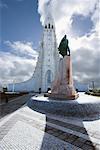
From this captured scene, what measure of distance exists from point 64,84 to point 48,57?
125 ft

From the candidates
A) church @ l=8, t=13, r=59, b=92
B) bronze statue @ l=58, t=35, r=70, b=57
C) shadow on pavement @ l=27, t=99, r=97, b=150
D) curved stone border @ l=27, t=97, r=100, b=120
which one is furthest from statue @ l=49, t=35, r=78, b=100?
church @ l=8, t=13, r=59, b=92

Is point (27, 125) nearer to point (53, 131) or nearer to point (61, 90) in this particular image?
point (53, 131)

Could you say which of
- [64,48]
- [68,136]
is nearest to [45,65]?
[64,48]

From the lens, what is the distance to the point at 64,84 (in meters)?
9.70

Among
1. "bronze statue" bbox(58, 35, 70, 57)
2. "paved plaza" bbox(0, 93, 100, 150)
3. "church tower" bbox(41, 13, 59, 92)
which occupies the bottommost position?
"paved plaza" bbox(0, 93, 100, 150)

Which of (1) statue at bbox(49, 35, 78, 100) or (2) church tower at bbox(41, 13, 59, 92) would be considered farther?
(2) church tower at bbox(41, 13, 59, 92)

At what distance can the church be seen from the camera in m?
47.1

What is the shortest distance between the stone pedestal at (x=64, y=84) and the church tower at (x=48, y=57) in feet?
118

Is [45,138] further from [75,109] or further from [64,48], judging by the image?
[64,48]

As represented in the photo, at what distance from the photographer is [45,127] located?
5.31 m

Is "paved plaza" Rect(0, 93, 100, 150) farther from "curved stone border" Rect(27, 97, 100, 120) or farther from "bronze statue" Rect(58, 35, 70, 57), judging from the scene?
"bronze statue" Rect(58, 35, 70, 57)

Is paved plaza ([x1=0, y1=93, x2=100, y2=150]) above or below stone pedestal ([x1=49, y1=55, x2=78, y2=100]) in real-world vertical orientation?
below

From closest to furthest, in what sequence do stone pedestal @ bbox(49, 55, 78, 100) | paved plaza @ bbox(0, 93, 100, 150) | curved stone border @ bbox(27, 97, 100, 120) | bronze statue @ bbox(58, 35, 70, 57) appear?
1. paved plaza @ bbox(0, 93, 100, 150)
2. curved stone border @ bbox(27, 97, 100, 120)
3. stone pedestal @ bbox(49, 55, 78, 100)
4. bronze statue @ bbox(58, 35, 70, 57)

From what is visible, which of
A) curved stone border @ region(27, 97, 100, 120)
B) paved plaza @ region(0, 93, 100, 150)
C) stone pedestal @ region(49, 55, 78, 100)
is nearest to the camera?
paved plaza @ region(0, 93, 100, 150)
